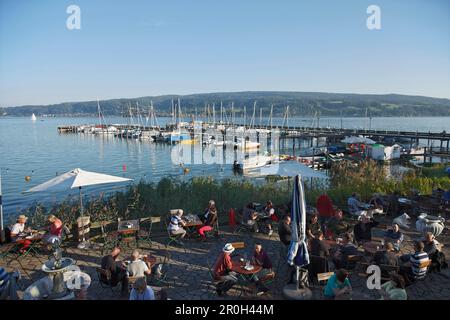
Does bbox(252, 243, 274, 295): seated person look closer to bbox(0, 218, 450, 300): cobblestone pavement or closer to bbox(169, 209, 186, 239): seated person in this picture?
bbox(0, 218, 450, 300): cobblestone pavement

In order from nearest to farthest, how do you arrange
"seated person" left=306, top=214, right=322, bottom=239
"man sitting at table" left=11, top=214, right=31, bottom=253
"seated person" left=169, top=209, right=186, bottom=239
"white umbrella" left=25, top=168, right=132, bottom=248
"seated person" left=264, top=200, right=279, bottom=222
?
"man sitting at table" left=11, top=214, right=31, bottom=253
"white umbrella" left=25, top=168, right=132, bottom=248
"seated person" left=169, top=209, right=186, bottom=239
"seated person" left=306, top=214, right=322, bottom=239
"seated person" left=264, top=200, right=279, bottom=222

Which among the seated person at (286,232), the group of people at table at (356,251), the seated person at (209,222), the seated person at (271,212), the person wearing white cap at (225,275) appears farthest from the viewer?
the seated person at (271,212)

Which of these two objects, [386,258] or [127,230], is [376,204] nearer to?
[386,258]

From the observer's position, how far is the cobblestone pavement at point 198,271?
6206mm

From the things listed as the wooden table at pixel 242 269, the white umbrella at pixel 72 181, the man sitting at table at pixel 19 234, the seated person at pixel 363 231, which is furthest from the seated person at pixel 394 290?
the man sitting at table at pixel 19 234

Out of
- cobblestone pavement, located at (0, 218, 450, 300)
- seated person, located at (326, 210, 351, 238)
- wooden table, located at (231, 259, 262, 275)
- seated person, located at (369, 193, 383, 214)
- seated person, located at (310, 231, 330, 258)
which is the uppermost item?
seated person, located at (310, 231, 330, 258)

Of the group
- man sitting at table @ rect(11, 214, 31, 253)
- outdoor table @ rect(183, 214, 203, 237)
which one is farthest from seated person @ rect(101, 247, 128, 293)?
man sitting at table @ rect(11, 214, 31, 253)

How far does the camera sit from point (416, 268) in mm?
6250

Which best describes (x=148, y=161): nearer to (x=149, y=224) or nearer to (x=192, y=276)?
(x=149, y=224)

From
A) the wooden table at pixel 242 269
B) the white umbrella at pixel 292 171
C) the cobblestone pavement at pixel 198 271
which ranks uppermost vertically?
the white umbrella at pixel 292 171

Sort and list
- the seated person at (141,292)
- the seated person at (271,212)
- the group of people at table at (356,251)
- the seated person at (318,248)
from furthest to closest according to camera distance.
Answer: the seated person at (271,212), the seated person at (318,248), the group of people at table at (356,251), the seated person at (141,292)

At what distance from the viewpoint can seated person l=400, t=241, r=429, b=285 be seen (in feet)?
20.3

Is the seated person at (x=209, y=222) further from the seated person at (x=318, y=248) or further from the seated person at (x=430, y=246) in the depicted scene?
the seated person at (x=430, y=246)

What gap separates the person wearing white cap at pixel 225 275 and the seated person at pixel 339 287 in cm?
170
